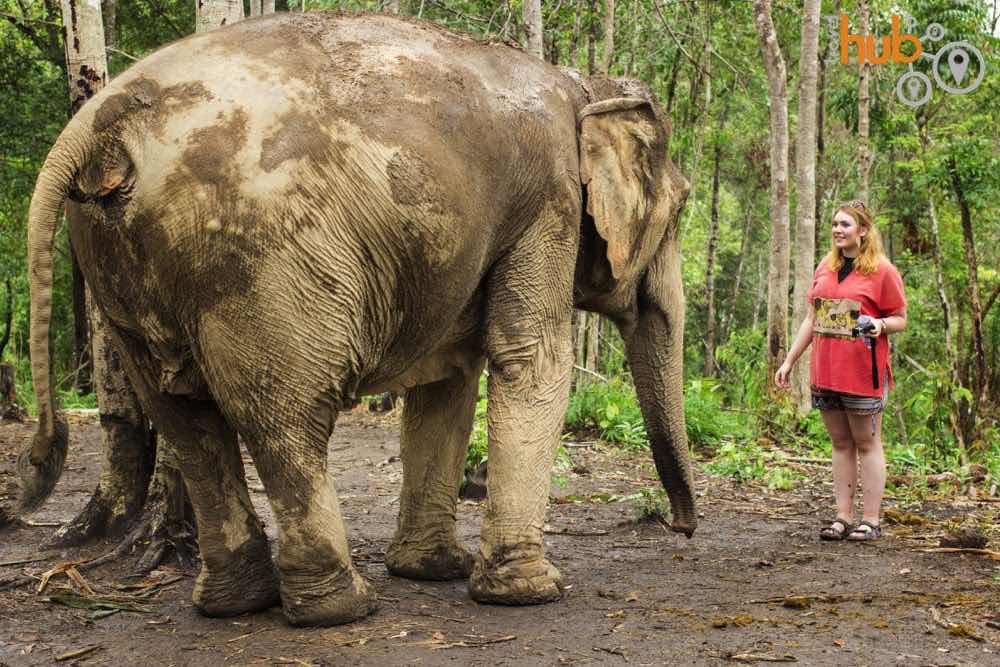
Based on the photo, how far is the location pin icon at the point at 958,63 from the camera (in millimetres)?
15656

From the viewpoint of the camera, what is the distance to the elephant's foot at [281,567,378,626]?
14.3 ft

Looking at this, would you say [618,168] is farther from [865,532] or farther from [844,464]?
[865,532]

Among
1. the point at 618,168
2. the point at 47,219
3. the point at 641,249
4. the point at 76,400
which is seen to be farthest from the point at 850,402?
the point at 76,400

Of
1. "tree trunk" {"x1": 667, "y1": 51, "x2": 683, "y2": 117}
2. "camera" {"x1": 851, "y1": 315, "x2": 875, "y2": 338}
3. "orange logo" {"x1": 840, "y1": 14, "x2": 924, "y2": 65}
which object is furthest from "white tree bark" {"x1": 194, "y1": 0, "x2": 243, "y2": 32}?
"tree trunk" {"x1": 667, "y1": 51, "x2": 683, "y2": 117}

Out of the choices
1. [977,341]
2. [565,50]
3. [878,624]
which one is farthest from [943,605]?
[565,50]

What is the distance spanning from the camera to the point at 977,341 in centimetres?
1156

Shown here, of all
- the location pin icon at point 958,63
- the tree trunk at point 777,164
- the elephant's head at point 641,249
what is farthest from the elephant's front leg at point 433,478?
the location pin icon at point 958,63

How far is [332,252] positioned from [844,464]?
3648mm

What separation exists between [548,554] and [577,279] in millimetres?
1543

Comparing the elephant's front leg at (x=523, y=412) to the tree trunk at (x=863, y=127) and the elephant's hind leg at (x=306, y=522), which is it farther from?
the tree trunk at (x=863, y=127)

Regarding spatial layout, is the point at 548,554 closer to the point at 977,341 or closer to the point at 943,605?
the point at 943,605

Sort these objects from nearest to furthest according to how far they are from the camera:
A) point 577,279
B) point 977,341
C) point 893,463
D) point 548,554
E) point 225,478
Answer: point 225,478
point 577,279
point 548,554
point 893,463
point 977,341

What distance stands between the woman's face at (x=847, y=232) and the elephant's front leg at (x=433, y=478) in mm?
2193

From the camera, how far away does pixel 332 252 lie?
414 centimetres
